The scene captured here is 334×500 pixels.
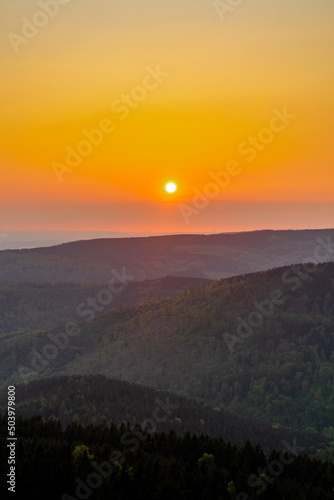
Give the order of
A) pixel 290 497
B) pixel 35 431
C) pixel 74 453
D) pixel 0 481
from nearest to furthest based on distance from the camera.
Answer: pixel 0 481 < pixel 290 497 < pixel 74 453 < pixel 35 431

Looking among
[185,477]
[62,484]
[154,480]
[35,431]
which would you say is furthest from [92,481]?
[35,431]

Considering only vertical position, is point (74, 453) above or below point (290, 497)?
above

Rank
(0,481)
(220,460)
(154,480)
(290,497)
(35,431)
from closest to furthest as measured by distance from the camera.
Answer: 1. (0,481)
2. (154,480)
3. (290,497)
4. (220,460)
5. (35,431)

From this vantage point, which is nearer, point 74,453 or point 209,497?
point 209,497

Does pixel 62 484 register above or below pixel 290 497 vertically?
above

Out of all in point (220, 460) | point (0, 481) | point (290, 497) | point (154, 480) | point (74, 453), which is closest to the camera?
point (0, 481)

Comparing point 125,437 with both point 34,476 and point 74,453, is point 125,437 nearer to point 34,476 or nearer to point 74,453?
point 74,453

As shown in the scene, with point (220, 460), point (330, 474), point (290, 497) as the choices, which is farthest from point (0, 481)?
point (330, 474)

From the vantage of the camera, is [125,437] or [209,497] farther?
[125,437]

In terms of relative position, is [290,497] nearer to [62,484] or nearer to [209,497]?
[209,497]
